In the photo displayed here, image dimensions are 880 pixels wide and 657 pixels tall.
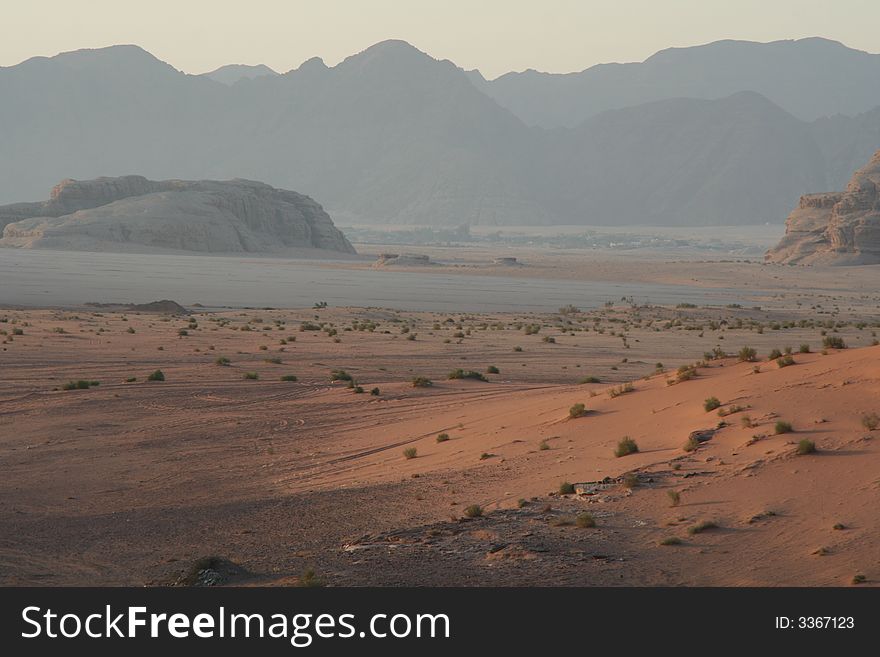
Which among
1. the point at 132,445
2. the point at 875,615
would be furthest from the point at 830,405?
the point at 132,445

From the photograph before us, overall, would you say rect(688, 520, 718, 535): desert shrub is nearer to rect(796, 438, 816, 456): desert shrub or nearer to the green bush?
rect(796, 438, 816, 456): desert shrub

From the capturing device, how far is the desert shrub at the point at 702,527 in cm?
1101

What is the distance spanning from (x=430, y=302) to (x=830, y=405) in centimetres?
5811

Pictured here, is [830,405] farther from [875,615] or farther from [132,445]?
[132,445]

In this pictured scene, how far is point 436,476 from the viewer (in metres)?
15.2

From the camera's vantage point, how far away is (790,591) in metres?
9.00

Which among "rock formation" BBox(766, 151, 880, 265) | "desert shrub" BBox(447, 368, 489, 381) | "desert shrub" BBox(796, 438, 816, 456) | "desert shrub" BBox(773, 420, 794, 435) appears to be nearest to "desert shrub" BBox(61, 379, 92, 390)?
"desert shrub" BBox(447, 368, 489, 381)

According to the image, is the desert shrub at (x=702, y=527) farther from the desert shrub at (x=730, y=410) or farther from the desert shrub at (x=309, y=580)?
the desert shrub at (x=730, y=410)

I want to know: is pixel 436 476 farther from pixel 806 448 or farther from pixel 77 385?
pixel 77 385

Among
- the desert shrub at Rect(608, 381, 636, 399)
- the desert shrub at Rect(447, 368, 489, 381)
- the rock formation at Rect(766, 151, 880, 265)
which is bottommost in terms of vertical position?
the desert shrub at Rect(447, 368, 489, 381)

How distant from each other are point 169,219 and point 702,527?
140639mm

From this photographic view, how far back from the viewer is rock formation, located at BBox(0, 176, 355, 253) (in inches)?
5561

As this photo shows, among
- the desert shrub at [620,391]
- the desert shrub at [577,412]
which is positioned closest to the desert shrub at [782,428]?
the desert shrub at [577,412]

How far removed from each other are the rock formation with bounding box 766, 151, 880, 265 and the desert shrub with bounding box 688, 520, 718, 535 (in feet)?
356
